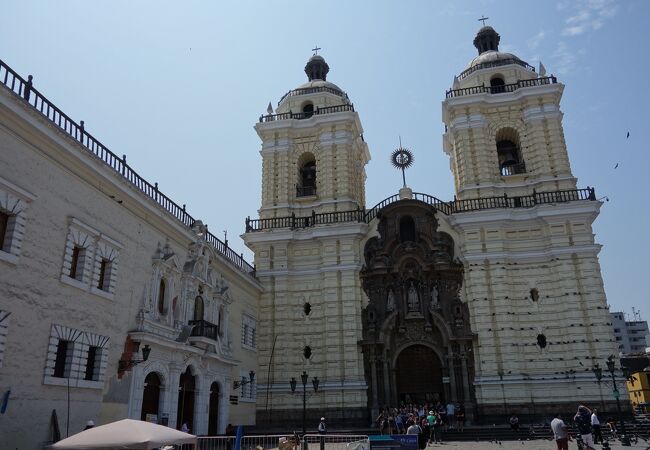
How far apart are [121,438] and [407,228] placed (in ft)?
77.8

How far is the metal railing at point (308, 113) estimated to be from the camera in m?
33.1

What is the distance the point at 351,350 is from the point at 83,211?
16403 mm

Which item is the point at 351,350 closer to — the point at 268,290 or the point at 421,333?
the point at 421,333

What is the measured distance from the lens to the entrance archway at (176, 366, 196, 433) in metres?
20.0

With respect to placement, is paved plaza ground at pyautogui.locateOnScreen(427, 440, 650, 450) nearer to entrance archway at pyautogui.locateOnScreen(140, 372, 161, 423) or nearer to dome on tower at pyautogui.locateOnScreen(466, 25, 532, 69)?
entrance archway at pyautogui.locateOnScreen(140, 372, 161, 423)

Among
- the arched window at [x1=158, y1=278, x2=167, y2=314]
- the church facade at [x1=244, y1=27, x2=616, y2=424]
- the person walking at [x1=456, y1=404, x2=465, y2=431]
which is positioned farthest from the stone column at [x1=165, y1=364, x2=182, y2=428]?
the person walking at [x1=456, y1=404, x2=465, y2=431]

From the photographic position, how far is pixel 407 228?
30469 millimetres

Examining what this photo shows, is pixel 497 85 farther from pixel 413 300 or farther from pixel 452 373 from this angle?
pixel 452 373

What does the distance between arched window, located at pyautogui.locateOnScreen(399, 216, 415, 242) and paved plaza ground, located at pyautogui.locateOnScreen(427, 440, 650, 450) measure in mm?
11509

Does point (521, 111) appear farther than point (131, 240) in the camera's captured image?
Yes

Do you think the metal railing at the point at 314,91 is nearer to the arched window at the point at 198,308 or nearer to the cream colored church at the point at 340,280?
the cream colored church at the point at 340,280

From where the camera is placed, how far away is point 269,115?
34.2 metres

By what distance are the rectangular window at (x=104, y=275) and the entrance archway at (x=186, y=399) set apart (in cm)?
549

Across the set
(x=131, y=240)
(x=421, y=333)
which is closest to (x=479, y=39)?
(x=421, y=333)
